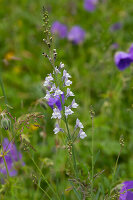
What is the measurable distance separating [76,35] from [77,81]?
750 mm

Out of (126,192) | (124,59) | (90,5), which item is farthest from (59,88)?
(90,5)

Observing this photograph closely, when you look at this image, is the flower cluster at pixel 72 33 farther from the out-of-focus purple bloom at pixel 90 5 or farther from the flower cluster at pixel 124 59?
the flower cluster at pixel 124 59

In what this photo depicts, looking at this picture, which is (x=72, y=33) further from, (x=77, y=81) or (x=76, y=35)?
(x=77, y=81)

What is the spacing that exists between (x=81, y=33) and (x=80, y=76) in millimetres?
692

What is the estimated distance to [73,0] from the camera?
425cm

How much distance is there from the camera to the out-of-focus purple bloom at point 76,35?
3.50 m

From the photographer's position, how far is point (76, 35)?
11.4 feet

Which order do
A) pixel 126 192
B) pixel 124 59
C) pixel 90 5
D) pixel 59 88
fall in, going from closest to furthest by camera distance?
pixel 59 88, pixel 126 192, pixel 124 59, pixel 90 5

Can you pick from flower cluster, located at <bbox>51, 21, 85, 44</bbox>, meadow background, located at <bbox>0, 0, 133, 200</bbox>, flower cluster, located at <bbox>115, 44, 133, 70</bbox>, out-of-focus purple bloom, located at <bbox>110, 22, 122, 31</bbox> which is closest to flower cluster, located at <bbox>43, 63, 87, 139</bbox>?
meadow background, located at <bbox>0, 0, 133, 200</bbox>

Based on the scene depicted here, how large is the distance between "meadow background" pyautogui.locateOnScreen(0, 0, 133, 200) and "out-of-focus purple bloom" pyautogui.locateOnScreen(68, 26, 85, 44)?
58 millimetres

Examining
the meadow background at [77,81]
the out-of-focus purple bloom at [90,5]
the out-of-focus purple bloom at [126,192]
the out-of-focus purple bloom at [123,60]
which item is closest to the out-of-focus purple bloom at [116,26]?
the meadow background at [77,81]

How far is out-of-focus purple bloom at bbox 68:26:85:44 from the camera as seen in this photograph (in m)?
3.50

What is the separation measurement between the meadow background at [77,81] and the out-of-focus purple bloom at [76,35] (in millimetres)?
58

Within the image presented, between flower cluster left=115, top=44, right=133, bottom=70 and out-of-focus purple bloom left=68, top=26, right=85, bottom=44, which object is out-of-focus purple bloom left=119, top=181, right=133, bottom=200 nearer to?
flower cluster left=115, top=44, right=133, bottom=70
